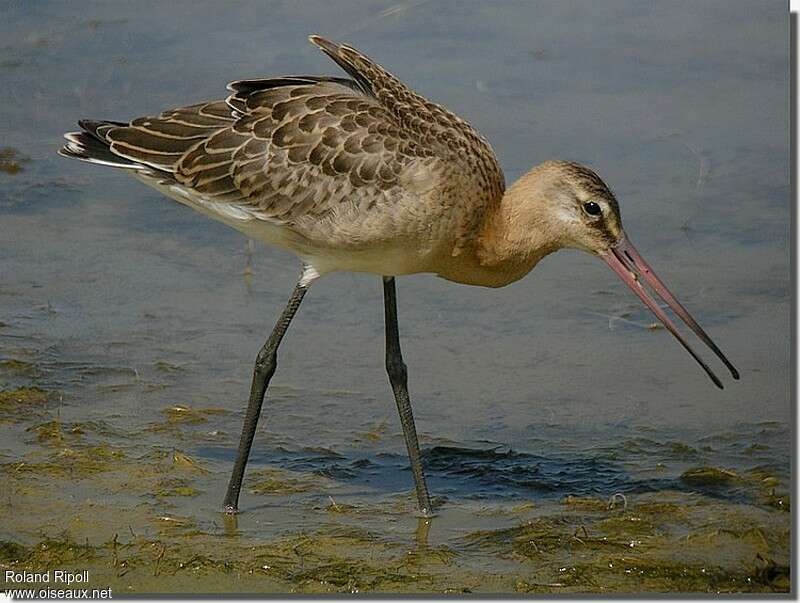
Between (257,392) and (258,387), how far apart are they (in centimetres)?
2

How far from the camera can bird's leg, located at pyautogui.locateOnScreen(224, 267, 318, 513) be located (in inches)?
269

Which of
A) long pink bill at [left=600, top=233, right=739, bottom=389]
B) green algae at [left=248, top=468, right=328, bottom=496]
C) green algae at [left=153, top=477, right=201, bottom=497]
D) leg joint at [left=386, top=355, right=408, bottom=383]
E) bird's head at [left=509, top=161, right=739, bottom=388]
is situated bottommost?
green algae at [left=248, top=468, right=328, bottom=496]

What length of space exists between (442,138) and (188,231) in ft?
9.33

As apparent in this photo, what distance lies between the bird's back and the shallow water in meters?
1.02

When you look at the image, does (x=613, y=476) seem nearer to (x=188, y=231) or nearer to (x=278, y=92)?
(x=278, y=92)

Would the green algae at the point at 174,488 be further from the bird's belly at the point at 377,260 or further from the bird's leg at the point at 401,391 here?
the bird's belly at the point at 377,260

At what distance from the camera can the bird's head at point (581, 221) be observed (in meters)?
6.77

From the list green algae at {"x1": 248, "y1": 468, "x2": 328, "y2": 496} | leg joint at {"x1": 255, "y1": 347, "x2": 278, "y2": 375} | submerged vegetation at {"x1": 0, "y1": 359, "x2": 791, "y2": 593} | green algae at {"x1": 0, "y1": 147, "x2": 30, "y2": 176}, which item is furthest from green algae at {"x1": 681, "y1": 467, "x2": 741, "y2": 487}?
green algae at {"x1": 0, "y1": 147, "x2": 30, "y2": 176}

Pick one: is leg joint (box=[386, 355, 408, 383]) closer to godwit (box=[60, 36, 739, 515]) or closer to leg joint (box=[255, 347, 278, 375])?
godwit (box=[60, 36, 739, 515])

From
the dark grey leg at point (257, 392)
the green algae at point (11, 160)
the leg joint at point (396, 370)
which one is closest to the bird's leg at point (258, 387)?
the dark grey leg at point (257, 392)

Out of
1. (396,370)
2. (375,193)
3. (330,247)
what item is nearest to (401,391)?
(396,370)

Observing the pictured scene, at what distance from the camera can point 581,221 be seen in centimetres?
680

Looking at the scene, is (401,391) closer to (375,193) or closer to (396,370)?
(396,370)

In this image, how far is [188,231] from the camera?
9.35 meters
